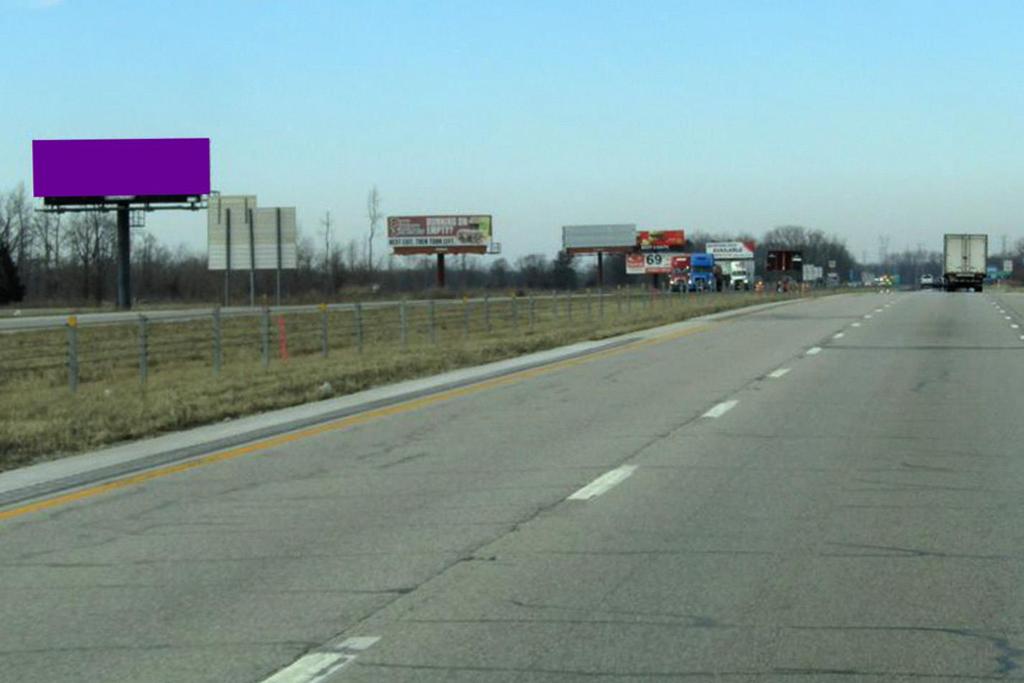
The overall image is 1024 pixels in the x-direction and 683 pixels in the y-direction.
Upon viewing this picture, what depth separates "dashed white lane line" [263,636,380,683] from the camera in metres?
5.62

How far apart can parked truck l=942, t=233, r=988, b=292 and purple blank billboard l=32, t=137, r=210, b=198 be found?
5642 cm

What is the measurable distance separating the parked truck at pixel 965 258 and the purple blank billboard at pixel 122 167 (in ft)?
185

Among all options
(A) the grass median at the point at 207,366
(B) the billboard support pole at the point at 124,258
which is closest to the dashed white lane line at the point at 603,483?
(A) the grass median at the point at 207,366

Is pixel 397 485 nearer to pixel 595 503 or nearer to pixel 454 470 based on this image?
pixel 454 470

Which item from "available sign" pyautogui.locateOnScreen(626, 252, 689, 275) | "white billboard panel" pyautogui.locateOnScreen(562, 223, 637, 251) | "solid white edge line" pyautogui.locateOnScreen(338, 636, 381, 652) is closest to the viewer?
"solid white edge line" pyautogui.locateOnScreen(338, 636, 381, 652)

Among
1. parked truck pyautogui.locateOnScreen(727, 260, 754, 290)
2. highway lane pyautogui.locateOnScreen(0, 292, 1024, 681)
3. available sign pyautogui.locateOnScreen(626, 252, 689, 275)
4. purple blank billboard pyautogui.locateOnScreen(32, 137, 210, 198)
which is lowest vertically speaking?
highway lane pyautogui.locateOnScreen(0, 292, 1024, 681)

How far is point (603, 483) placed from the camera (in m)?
10.8

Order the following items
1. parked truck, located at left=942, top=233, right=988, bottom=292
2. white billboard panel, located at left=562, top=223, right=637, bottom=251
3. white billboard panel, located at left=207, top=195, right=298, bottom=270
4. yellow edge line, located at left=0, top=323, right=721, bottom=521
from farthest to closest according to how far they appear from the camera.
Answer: white billboard panel, located at left=562, top=223, right=637, bottom=251
parked truck, located at left=942, top=233, right=988, bottom=292
white billboard panel, located at left=207, top=195, right=298, bottom=270
yellow edge line, located at left=0, top=323, right=721, bottom=521

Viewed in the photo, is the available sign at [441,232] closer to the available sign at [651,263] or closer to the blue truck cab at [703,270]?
the available sign at [651,263]

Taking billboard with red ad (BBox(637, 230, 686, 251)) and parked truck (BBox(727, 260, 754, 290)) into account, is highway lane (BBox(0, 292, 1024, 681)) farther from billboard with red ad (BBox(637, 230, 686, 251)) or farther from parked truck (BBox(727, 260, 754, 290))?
billboard with red ad (BBox(637, 230, 686, 251))

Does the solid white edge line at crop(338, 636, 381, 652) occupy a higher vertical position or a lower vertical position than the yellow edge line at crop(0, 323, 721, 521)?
higher

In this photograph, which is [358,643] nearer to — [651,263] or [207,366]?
[207,366]

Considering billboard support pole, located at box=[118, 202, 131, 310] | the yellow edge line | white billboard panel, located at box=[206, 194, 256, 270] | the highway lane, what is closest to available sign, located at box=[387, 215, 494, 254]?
billboard support pole, located at box=[118, 202, 131, 310]

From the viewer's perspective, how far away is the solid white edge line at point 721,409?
15.8 meters
